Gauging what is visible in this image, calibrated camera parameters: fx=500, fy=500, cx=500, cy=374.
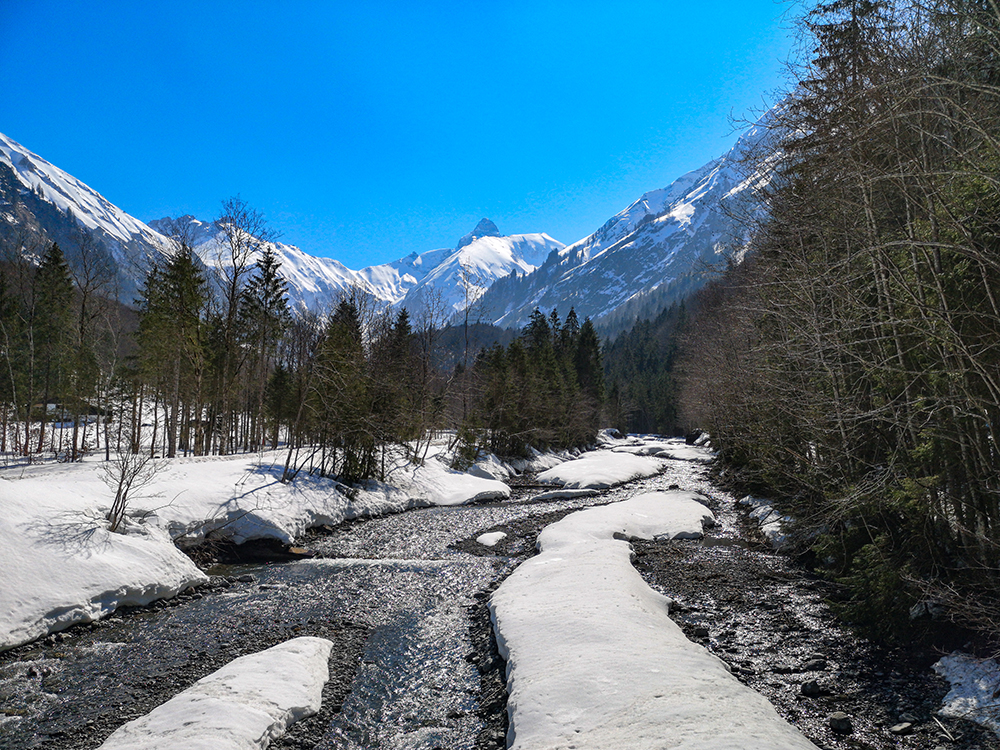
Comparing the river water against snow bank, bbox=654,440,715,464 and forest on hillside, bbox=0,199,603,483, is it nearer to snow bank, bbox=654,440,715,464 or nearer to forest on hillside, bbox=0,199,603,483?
forest on hillside, bbox=0,199,603,483

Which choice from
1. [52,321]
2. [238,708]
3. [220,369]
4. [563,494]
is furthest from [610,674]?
[52,321]

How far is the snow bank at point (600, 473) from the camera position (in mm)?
30125

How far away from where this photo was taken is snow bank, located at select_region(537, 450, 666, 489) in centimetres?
3012

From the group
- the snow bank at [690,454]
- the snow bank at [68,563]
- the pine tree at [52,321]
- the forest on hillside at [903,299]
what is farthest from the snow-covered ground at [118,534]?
the snow bank at [690,454]

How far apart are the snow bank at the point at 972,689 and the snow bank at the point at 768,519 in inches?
245

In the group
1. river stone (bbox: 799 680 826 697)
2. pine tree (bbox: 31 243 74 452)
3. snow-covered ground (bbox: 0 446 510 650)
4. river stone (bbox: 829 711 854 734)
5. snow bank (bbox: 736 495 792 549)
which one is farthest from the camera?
pine tree (bbox: 31 243 74 452)

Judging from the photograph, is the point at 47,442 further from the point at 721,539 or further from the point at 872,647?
the point at 872,647

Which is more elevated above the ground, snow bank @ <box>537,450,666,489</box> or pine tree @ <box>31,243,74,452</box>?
pine tree @ <box>31,243,74,452</box>

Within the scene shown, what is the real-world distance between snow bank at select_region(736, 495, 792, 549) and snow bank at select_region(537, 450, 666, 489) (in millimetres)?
8674

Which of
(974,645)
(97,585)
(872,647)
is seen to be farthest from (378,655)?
(974,645)

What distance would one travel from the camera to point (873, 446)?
10.5 m

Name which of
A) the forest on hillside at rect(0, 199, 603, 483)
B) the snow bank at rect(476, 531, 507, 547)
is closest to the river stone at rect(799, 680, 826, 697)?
the snow bank at rect(476, 531, 507, 547)

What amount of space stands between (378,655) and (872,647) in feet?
27.1

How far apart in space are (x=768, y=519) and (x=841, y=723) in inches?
497
